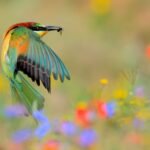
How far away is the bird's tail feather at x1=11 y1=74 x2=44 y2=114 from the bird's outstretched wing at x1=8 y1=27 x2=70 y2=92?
29mm

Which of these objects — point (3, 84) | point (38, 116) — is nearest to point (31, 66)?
point (38, 116)

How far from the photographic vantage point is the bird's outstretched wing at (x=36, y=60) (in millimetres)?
1519

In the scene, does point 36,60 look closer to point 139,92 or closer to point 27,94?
point 27,94

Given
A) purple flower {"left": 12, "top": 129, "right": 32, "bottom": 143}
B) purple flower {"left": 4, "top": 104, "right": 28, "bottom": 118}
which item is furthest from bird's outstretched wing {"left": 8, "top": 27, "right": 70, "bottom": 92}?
purple flower {"left": 12, "top": 129, "right": 32, "bottom": 143}

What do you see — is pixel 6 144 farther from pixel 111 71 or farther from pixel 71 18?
pixel 71 18

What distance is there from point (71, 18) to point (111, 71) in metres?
1.03

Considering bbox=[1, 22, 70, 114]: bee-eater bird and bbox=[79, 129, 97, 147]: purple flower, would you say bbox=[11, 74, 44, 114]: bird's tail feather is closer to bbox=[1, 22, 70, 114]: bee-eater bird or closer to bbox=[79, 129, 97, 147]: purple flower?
bbox=[1, 22, 70, 114]: bee-eater bird

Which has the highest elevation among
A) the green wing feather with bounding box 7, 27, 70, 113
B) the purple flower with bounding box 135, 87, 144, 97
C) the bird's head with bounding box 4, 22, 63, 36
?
the bird's head with bounding box 4, 22, 63, 36

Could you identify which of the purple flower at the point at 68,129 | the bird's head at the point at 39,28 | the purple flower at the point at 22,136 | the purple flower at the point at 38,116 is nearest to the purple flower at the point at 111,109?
the purple flower at the point at 68,129

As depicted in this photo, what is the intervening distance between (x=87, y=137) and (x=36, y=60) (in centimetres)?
81

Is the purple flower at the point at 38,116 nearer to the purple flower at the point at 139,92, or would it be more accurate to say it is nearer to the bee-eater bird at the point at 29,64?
the bee-eater bird at the point at 29,64

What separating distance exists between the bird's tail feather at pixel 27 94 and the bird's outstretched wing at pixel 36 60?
3 cm

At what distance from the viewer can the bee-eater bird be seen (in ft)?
5.00

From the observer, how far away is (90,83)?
13.9 ft
